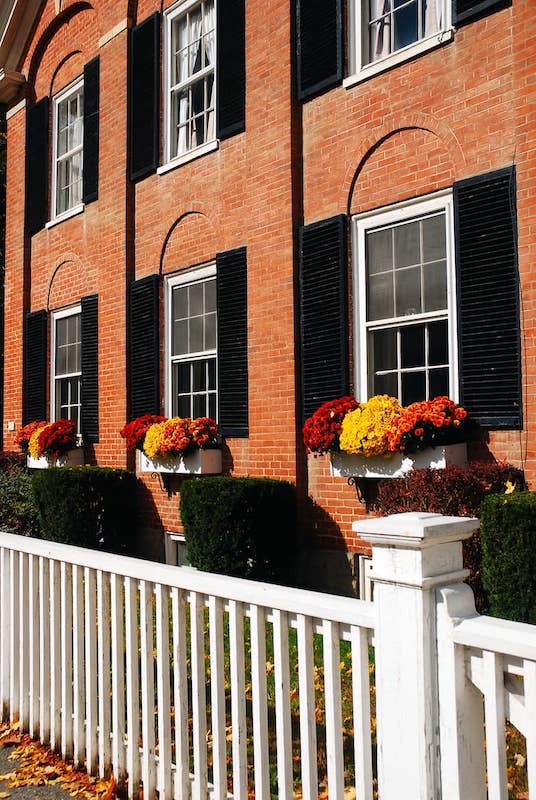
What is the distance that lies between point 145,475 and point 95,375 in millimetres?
A: 2001

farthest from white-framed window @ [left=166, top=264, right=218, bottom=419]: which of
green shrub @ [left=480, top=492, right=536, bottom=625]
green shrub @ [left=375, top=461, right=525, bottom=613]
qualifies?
green shrub @ [left=480, top=492, right=536, bottom=625]

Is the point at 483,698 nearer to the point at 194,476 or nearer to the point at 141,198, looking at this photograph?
the point at 194,476

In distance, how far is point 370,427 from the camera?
689 centimetres

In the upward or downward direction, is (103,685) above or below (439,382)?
below

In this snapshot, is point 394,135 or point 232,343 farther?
point 232,343

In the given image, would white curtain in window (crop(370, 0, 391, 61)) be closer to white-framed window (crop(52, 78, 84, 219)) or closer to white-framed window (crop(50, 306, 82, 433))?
white-framed window (crop(52, 78, 84, 219))

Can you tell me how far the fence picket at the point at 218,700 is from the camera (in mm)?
3115

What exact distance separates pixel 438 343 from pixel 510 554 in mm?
2399

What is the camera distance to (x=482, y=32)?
6.75 m

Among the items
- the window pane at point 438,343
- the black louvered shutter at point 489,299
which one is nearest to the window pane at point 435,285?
the window pane at point 438,343

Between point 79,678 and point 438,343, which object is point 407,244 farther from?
point 79,678

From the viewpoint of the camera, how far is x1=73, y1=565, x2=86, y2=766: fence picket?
399cm

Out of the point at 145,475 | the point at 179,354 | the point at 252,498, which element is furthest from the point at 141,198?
the point at 252,498

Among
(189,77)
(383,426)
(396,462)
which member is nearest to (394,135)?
(383,426)
